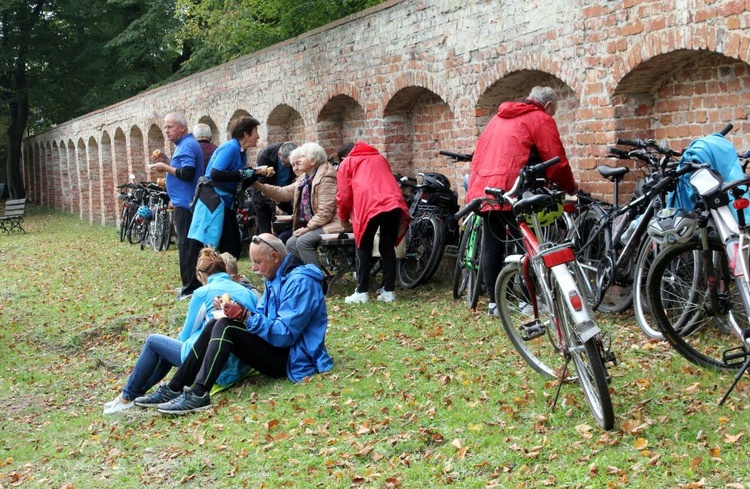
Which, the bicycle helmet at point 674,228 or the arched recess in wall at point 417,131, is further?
the arched recess in wall at point 417,131

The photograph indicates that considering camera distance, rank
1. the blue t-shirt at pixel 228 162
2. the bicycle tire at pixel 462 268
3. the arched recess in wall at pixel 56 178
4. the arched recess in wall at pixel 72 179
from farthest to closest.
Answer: the arched recess in wall at pixel 56 178 → the arched recess in wall at pixel 72 179 → the blue t-shirt at pixel 228 162 → the bicycle tire at pixel 462 268

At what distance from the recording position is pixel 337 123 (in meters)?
14.1

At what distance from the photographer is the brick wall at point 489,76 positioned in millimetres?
7504

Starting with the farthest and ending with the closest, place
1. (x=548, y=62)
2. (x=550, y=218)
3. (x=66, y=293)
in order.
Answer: (x=66, y=293) → (x=548, y=62) → (x=550, y=218)

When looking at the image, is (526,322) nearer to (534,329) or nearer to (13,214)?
(534,329)

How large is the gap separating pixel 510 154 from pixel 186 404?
3.12 metres

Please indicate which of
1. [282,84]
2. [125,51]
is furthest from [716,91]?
[125,51]

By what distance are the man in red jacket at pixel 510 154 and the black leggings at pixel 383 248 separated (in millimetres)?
1639

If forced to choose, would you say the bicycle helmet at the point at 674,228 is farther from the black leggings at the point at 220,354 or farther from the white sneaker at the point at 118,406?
the white sneaker at the point at 118,406

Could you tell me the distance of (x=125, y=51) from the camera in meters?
33.1

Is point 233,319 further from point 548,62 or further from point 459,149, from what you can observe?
point 459,149

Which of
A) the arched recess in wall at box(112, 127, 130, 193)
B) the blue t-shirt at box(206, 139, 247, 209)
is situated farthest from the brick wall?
the arched recess in wall at box(112, 127, 130, 193)

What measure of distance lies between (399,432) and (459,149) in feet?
19.1

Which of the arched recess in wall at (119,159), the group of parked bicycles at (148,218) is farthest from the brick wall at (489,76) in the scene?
the arched recess in wall at (119,159)
